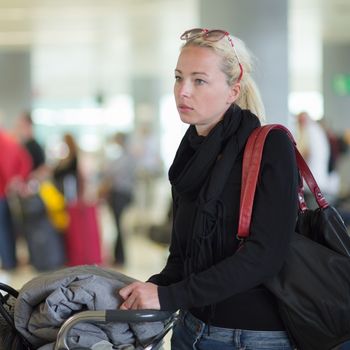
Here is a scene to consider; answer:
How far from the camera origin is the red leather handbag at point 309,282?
5.99 ft

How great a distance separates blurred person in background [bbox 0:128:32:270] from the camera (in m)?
8.41

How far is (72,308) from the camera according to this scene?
1883 mm

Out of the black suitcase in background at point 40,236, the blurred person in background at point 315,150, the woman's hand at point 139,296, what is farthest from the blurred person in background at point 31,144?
the woman's hand at point 139,296

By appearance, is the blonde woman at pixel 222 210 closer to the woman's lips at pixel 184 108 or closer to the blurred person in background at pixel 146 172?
the woman's lips at pixel 184 108

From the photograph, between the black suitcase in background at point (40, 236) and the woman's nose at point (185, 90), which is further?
the black suitcase in background at point (40, 236)

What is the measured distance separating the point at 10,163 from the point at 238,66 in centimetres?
680

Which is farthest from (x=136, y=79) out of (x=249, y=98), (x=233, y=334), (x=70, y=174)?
(x=233, y=334)

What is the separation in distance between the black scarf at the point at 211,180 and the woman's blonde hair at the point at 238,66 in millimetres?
72

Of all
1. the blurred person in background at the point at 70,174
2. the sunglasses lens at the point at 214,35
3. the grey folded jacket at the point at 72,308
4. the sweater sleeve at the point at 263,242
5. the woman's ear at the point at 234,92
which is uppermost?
the sunglasses lens at the point at 214,35

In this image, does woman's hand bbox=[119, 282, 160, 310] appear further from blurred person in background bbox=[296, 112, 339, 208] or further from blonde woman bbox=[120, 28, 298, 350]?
blurred person in background bbox=[296, 112, 339, 208]

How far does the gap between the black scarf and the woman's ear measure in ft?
0.07

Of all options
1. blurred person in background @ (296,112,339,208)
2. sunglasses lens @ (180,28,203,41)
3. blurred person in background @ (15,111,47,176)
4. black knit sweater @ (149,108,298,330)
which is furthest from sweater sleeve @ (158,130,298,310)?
blurred person in background @ (15,111,47,176)

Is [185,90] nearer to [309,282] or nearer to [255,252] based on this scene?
[255,252]

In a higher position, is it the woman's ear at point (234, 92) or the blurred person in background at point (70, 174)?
the woman's ear at point (234, 92)
